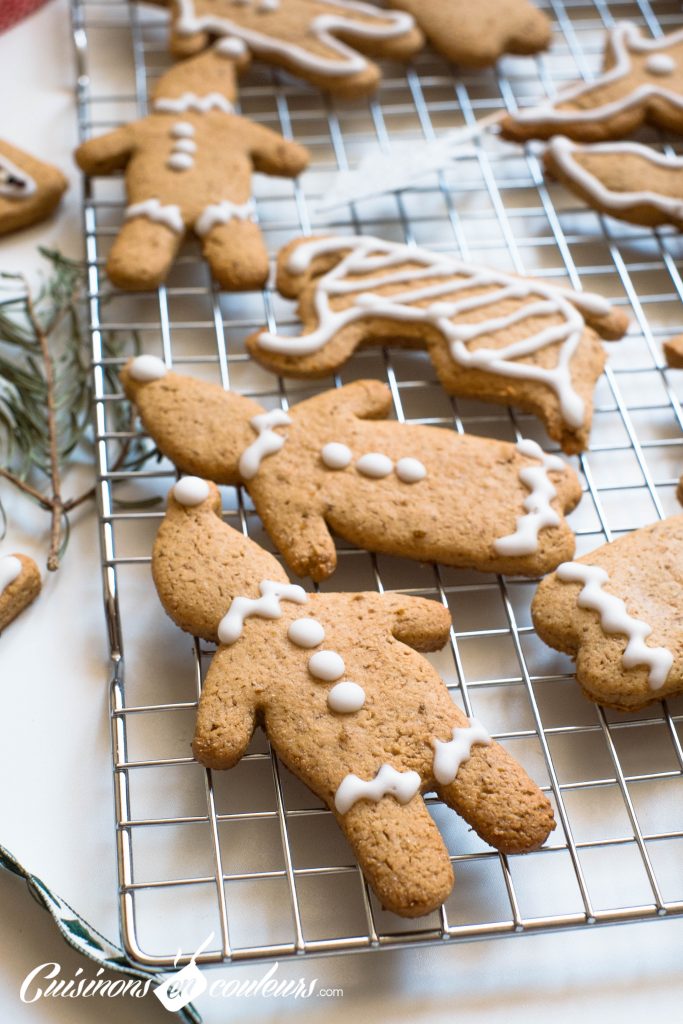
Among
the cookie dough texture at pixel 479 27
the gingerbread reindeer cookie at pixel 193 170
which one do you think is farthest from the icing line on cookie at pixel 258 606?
the cookie dough texture at pixel 479 27

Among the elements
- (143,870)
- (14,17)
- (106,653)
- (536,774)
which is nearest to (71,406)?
(106,653)

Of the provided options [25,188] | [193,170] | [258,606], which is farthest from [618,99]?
[258,606]

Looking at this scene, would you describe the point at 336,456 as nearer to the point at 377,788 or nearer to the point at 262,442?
the point at 262,442

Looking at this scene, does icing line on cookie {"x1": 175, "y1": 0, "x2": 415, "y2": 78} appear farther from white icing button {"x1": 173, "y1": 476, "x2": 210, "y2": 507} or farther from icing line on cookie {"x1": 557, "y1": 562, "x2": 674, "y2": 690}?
icing line on cookie {"x1": 557, "y1": 562, "x2": 674, "y2": 690}

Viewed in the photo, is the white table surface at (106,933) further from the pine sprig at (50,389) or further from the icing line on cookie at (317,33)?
the icing line on cookie at (317,33)

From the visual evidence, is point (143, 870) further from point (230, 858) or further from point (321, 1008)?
point (321, 1008)

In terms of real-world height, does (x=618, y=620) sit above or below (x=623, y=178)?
below
